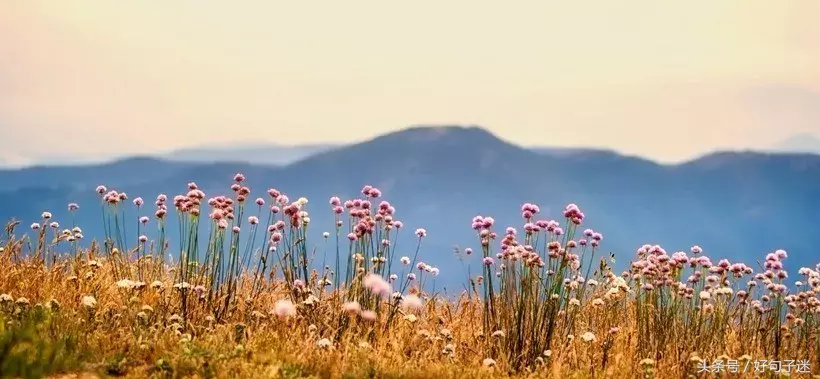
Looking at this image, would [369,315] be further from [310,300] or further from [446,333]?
[310,300]

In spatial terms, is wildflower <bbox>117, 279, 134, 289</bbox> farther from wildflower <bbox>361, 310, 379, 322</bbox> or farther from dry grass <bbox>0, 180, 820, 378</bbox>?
wildflower <bbox>361, 310, 379, 322</bbox>

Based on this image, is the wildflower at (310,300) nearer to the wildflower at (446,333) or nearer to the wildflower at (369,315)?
the wildflower at (369,315)

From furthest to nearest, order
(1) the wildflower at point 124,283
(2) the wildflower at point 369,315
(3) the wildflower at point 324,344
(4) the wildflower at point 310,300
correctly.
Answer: (4) the wildflower at point 310,300 → (1) the wildflower at point 124,283 → (3) the wildflower at point 324,344 → (2) the wildflower at point 369,315

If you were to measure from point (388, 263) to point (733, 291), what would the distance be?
3006 millimetres

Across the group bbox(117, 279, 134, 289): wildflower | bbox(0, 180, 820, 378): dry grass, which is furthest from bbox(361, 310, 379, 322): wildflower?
bbox(117, 279, 134, 289): wildflower

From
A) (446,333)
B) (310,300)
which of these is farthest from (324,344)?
(446,333)

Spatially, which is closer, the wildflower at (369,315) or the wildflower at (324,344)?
the wildflower at (369,315)

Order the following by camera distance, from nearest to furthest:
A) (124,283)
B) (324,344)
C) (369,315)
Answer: (369,315) < (324,344) < (124,283)

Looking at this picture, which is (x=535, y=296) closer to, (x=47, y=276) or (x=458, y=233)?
(x=47, y=276)

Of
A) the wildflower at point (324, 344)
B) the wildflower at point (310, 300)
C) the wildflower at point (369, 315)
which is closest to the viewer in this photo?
the wildflower at point (369, 315)

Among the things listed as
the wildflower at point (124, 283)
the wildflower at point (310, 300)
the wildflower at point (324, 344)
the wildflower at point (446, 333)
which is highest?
the wildflower at point (124, 283)

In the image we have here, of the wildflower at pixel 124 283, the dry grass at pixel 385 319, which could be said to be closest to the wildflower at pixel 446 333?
the dry grass at pixel 385 319

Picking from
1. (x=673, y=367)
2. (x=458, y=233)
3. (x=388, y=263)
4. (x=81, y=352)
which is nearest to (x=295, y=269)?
(x=388, y=263)

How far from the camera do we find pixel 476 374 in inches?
197
